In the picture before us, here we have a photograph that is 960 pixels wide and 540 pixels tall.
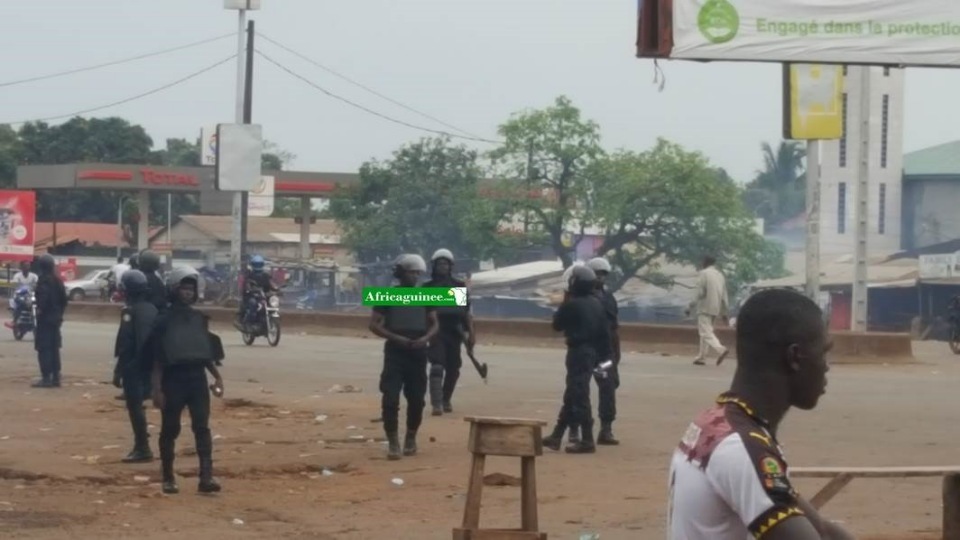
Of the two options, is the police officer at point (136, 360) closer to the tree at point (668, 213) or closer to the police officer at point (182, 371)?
the police officer at point (182, 371)

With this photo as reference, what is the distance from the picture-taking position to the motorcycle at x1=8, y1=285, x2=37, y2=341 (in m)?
31.1

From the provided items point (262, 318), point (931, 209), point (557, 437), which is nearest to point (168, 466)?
point (557, 437)

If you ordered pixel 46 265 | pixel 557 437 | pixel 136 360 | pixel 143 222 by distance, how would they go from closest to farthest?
pixel 136 360, pixel 557 437, pixel 46 265, pixel 143 222

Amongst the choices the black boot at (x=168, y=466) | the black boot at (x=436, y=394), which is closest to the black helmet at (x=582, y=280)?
the black boot at (x=436, y=394)

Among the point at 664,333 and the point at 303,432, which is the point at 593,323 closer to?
the point at 303,432

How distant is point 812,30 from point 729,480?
1112 cm

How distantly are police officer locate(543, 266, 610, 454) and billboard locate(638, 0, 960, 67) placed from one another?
2116mm

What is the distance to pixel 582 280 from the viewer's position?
46.6 feet

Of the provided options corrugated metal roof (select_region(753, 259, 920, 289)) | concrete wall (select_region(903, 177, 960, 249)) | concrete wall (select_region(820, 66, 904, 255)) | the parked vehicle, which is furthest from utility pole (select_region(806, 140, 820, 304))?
→ concrete wall (select_region(903, 177, 960, 249))

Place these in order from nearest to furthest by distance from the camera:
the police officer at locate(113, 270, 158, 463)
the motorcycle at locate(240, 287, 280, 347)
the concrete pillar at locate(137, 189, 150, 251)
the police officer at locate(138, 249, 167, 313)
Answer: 1. the police officer at locate(113, 270, 158, 463)
2. the police officer at locate(138, 249, 167, 313)
3. the motorcycle at locate(240, 287, 280, 347)
4. the concrete pillar at locate(137, 189, 150, 251)

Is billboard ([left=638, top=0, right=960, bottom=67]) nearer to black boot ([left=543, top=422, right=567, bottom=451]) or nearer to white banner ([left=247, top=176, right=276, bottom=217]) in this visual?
black boot ([left=543, top=422, right=567, bottom=451])

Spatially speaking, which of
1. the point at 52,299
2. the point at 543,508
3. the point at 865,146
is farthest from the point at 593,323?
the point at 865,146

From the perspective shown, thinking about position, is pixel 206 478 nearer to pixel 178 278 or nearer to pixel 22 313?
pixel 178 278

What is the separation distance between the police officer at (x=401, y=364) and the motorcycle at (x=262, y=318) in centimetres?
1495
